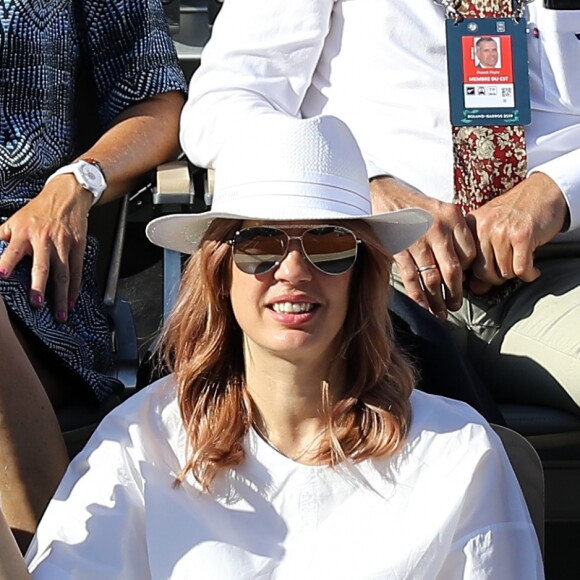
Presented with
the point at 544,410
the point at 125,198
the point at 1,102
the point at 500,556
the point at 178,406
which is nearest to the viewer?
the point at 500,556

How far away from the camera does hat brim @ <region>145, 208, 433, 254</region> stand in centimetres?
195

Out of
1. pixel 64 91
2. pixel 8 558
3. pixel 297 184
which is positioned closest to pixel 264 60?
pixel 64 91

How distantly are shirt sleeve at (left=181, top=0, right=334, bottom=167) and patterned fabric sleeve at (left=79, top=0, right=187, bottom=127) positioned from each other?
12cm

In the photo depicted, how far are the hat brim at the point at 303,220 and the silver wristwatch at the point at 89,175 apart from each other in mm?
550

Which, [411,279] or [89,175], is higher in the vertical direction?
[89,175]

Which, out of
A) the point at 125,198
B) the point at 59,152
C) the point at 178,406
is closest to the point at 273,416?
the point at 178,406

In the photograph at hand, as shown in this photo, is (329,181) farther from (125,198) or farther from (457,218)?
(125,198)

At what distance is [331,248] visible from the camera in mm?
1921

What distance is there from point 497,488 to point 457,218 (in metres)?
0.75

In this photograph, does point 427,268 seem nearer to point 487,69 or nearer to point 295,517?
point 487,69

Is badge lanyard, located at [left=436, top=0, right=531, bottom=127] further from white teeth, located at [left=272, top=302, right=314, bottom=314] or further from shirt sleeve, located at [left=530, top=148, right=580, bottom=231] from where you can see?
white teeth, located at [left=272, top=302, right=314, bottom=314]

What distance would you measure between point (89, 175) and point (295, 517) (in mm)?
1012

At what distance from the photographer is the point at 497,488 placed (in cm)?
195

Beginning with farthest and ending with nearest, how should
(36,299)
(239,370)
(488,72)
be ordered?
(488,72), (36,299), (239,370)
